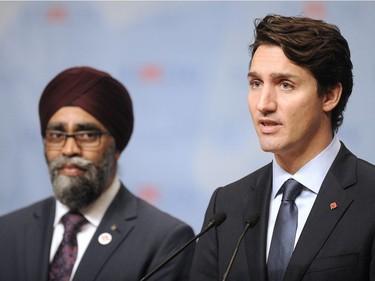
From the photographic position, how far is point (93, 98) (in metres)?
4.15

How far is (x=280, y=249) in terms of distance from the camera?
2951mm

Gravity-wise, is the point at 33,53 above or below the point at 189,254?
above

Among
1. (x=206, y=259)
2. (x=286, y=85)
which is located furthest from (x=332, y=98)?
(x=206, y=259)

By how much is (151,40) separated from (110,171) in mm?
995

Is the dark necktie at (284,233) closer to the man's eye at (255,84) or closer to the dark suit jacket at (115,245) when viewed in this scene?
the man's eye at (255,84)

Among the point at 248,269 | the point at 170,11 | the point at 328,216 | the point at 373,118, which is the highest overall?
the point at 170,11

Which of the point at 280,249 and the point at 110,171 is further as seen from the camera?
the point at 110,171

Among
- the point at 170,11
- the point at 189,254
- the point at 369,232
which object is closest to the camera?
the point at 369,232

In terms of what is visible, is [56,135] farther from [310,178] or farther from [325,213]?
[325,213]

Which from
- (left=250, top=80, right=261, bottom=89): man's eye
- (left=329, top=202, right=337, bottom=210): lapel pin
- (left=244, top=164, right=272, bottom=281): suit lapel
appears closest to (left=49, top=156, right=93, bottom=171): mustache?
(left=244, top=164, right=272, bottom=281): suit lapel

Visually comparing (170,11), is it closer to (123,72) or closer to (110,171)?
(123,72)

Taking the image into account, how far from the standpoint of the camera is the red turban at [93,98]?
4148 millimetres

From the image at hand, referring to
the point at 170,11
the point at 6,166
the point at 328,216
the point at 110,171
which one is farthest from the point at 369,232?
the point at 6,166

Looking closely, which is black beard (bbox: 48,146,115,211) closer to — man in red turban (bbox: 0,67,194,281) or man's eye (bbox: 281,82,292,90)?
man in red turban (bbox: 0,67,194,281)
